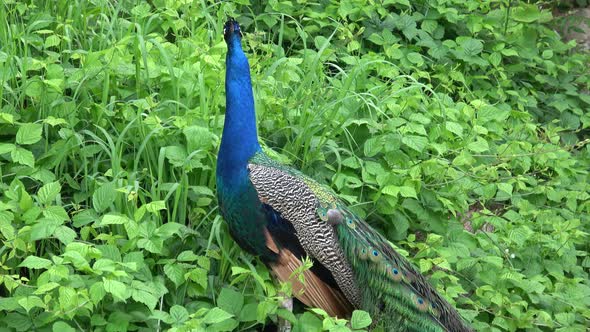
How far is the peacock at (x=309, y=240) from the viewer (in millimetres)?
3488

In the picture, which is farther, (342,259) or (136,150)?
(136,150)

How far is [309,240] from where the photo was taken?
11.5 ft

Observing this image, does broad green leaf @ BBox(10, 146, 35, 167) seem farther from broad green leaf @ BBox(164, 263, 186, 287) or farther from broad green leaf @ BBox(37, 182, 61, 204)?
broad green leaf @ BBox(164, 263, 186, 287)

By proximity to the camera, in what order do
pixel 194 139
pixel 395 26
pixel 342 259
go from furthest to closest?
pixel 395 26, pixel 194 139, pixel 342 259

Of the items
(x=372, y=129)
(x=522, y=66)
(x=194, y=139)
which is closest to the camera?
(x=194, y=139)

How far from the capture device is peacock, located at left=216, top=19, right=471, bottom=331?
11.4ft

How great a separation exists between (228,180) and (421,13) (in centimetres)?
267

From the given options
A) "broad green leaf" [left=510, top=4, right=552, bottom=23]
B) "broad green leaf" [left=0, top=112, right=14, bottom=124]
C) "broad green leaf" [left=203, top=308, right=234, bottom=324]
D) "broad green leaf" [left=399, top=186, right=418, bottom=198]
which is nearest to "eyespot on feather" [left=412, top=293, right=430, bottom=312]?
"broad green leaf" [left=399, top=186, right=418, bottom=198]

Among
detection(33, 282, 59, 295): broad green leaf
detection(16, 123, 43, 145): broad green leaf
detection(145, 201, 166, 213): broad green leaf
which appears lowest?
detection(33, 282, 59, 295): broad green leaf

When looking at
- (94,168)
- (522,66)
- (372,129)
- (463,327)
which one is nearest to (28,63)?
(94,168)

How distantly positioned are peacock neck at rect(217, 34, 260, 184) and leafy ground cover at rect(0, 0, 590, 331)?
24 centimetres

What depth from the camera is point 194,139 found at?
12.4 feet

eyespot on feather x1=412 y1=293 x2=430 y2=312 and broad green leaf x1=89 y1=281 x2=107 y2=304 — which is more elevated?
broad green leaf x1=89 y1=281 x2=107 y2=304

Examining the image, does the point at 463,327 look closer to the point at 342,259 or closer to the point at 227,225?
the point at 342,259
